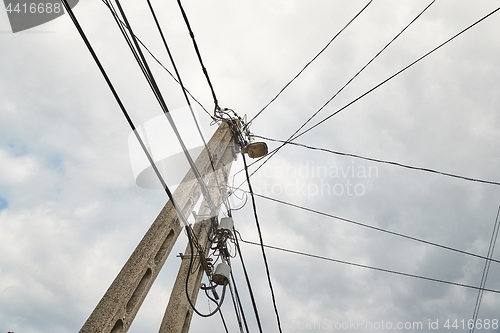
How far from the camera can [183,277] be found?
4367mm

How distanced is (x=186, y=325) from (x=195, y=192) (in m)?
1.61

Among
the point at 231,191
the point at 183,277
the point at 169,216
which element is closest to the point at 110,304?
the point at 169,216

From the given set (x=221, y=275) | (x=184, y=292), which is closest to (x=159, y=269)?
(x=184, y=292)

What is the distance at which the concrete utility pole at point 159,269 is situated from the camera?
2.88m

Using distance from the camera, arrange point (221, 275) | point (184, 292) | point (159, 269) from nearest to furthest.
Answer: point (159, 269) → point (184, 292) → point (221, 275)

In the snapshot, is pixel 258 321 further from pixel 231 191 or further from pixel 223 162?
pixel 223 162

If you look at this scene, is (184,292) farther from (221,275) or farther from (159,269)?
(159,269)

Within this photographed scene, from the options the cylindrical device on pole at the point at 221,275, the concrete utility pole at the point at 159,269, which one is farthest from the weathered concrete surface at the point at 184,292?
the cylindrical device on pole at the point at 221,275

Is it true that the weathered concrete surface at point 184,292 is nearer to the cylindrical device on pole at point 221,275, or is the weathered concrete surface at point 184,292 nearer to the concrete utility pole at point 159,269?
the concrete utility pole at point 159,269

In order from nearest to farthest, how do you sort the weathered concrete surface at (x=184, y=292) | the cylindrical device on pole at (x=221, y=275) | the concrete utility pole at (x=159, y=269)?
the concrete utility pole at (x=159, y=269) < the weathered concrete surface at (x=184, y=292) < the cylindrical device on pole at (x=221, y=275)

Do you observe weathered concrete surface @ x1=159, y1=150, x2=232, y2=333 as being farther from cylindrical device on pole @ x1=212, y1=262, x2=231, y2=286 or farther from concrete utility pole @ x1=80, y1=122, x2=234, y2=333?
cylindrical device on pole @ x1=212, y1=262, x2=231, y2=286

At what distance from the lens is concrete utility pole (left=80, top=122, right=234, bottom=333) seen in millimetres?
2879

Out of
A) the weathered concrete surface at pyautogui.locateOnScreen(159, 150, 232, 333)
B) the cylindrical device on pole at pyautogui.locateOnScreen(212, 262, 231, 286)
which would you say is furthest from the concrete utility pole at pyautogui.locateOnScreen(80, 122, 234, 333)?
the cylindrical device on pole at pyautogui.locateOnScreen(212, 262, 231, 286)

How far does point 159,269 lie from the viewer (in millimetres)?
3613
